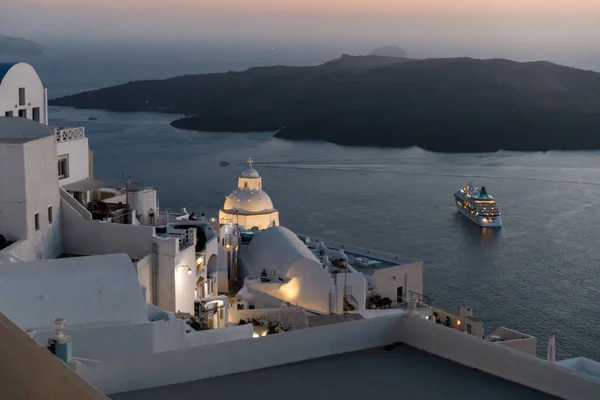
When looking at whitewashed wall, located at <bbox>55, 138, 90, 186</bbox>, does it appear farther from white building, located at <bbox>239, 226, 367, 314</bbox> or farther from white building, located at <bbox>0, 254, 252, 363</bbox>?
white building, located at <bbox>0, 254, 252, 363</bbox>

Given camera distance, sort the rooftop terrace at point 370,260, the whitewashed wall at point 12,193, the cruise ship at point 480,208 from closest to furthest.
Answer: the whitewashed wall at point 12,193 < the rooftop terrace at point 370,260 < the cruise ship at point 480,208

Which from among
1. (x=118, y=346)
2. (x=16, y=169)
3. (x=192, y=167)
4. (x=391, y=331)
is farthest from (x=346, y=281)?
(x=192, y=167)

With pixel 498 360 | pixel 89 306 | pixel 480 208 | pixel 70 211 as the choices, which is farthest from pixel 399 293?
pixel 480 208

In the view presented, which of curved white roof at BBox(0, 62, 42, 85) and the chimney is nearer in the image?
the chimney

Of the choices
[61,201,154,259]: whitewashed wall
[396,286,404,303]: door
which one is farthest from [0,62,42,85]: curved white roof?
[396,286,404,303]: door

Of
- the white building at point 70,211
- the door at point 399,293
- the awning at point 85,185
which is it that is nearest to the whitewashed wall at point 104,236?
the white building at point 70,211

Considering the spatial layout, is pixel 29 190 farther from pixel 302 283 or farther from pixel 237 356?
pixel 237 356

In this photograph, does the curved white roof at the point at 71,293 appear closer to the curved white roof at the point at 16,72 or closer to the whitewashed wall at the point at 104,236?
the whitewashed wall at the point at 104,236

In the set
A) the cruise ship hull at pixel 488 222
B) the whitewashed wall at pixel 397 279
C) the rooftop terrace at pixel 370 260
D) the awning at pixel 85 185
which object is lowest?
the cruise ship hull at pixel 488 222
